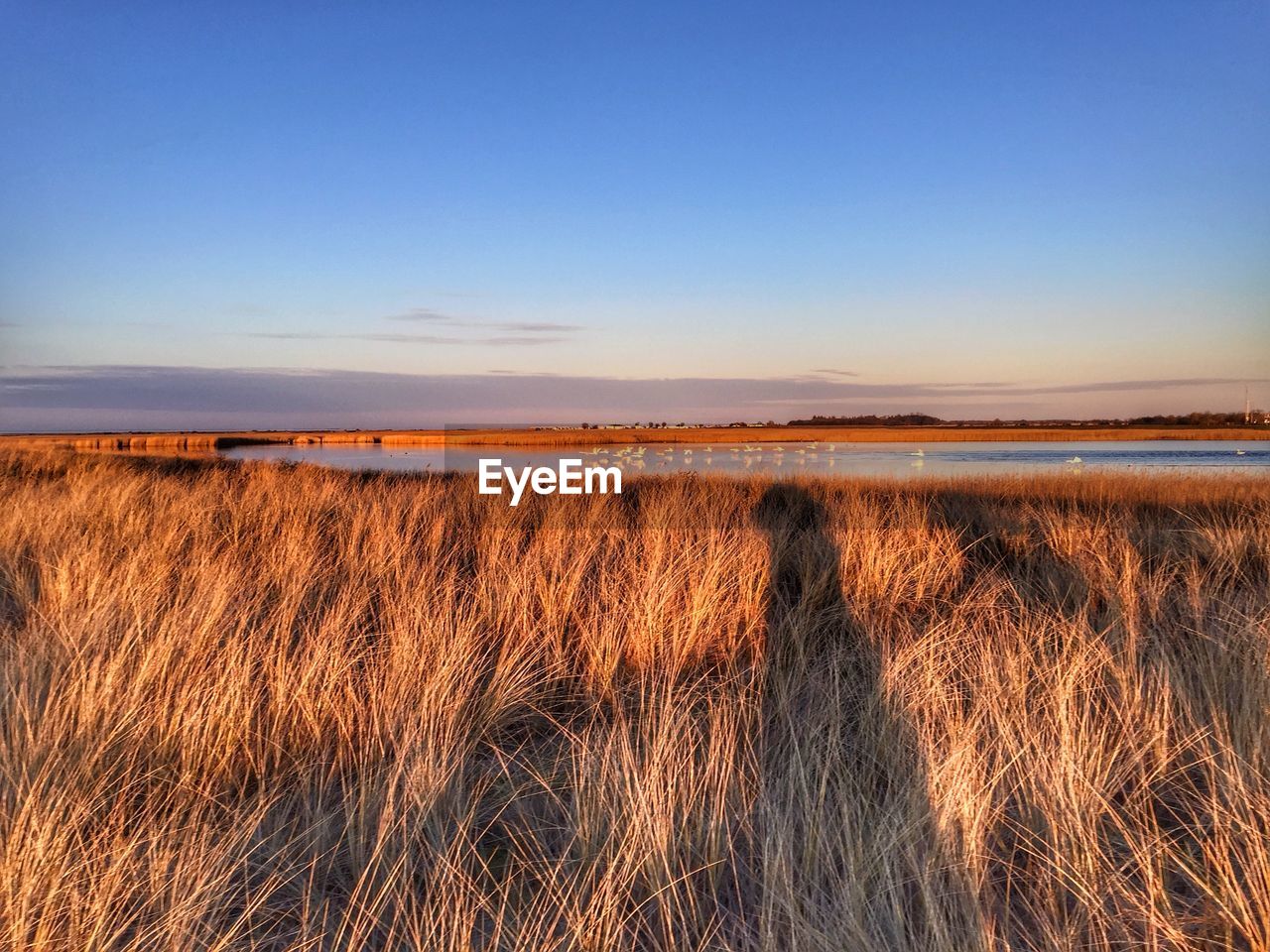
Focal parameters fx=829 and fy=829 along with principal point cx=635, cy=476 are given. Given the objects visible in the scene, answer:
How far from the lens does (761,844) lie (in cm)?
256

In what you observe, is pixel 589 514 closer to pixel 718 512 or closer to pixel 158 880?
pixel 718 512

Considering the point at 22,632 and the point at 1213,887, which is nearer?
the point at 1213,887

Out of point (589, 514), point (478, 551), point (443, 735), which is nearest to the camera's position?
point (443, 735)

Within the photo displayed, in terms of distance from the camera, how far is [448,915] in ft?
7.35

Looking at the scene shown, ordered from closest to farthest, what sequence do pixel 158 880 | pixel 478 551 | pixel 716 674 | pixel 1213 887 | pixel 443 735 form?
pixel 158 880 < pixel 1213 887 < pixel 443 735 < pixel 716 674 < pixel 478 551

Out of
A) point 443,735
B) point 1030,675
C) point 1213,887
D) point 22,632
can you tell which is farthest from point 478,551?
point 1213,887

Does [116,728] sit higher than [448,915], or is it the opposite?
[116,728]

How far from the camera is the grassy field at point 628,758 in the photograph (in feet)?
6.97

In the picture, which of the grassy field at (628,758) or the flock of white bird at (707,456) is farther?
the flock of white bird at (707,456)

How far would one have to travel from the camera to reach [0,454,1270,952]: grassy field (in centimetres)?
212

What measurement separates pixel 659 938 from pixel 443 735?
1.25 m

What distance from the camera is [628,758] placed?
248 centimetres

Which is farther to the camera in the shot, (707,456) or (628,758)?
(707,456)

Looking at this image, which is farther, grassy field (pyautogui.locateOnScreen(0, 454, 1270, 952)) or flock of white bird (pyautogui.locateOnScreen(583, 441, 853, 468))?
flock of white bird (pyautogui.locateOnScreen(583, 441, 853, 468))
